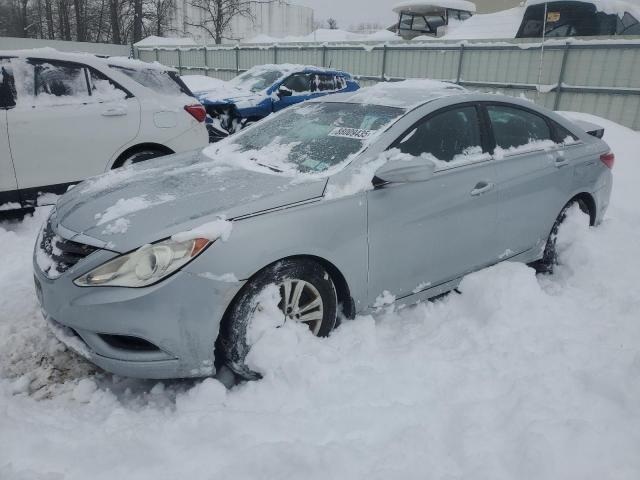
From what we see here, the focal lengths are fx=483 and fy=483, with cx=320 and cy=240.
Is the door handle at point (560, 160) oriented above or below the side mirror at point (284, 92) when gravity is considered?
above

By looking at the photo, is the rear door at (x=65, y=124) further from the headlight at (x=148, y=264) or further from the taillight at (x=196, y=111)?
the headlight at (x=148, y=264)

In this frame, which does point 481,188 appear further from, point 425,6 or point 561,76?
point 425,6

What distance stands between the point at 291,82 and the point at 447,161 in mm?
8246

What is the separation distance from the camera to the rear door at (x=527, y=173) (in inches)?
135

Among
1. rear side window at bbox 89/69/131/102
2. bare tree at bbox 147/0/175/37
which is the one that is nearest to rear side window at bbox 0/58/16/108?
rear side window at bbox 89/69/131/102

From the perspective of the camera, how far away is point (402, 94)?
3451 millimetres

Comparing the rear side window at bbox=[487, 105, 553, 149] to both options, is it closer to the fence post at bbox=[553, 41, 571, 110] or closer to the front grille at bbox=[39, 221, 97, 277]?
the front grille at bbox=[39, 221, 97, 277]

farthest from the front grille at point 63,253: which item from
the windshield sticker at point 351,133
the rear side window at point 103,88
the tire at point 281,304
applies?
the rear side window at point 103,88

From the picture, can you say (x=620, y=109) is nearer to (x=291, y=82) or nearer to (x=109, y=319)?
(x=291, y=82)

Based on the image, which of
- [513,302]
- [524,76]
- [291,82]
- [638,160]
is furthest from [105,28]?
[513,302]

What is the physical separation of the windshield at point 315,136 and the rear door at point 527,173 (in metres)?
0.93

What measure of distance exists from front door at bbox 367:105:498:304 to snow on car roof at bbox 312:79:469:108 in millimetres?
187

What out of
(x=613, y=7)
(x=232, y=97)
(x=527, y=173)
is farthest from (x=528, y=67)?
(x=527, y=173)

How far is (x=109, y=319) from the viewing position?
7.27 feet
